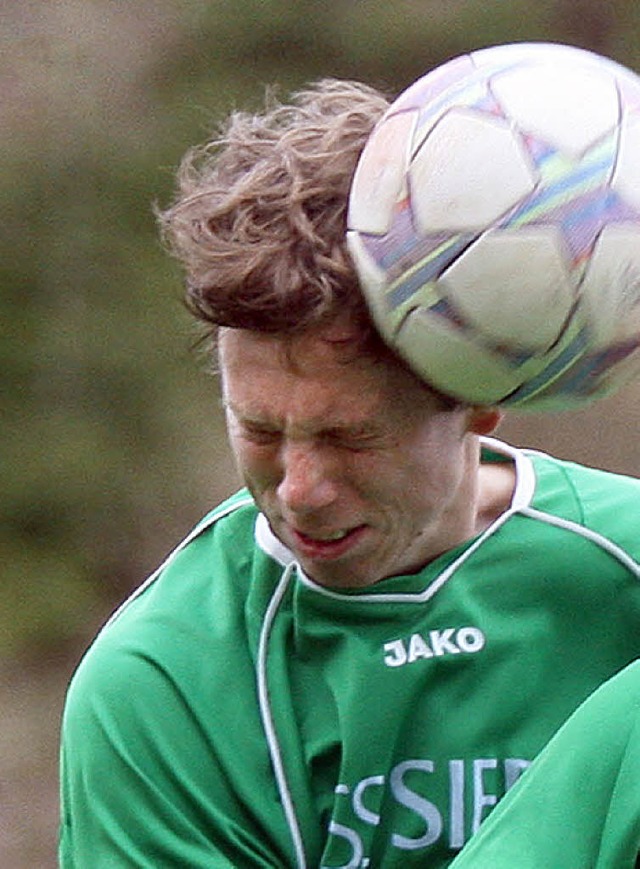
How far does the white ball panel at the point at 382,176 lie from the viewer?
2902 millimetres

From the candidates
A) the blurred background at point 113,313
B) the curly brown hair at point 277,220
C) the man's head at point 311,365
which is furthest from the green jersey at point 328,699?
the blurred background at point 113,313

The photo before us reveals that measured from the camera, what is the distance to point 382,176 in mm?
2926

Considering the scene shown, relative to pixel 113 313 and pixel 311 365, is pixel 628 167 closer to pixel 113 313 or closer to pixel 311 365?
pixel 311 365

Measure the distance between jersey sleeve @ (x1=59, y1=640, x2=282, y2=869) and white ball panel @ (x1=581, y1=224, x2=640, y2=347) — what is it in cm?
75

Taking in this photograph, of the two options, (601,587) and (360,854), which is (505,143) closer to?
(601,587)

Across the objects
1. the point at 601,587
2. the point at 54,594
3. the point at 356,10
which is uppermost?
the point at 601,587

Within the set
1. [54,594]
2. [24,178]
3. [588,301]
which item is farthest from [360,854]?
[24,178]

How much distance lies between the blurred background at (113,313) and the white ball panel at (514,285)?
219 inches

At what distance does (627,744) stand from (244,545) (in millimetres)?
765

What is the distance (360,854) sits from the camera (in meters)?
3.21

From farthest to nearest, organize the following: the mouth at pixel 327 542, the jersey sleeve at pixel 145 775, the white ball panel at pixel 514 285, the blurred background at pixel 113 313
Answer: the blurred background at pixel 113 313 < the jersey sleeve at pixel 145 775 < the mouth at pixel 327 542 < the white ball panel at pixel 514 285

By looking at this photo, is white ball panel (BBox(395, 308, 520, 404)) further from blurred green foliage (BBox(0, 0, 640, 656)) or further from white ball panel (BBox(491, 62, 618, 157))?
blurred green foliage (BBox(0, 0, 640, 656))

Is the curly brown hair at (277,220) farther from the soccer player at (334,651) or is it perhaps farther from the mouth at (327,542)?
the mouth at (327,542)

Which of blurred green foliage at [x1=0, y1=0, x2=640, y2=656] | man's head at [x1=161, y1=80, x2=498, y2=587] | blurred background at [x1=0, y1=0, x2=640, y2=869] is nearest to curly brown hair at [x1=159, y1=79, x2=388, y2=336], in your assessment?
man's head at [x1=161, y1=80, x2=498, y2=587]
